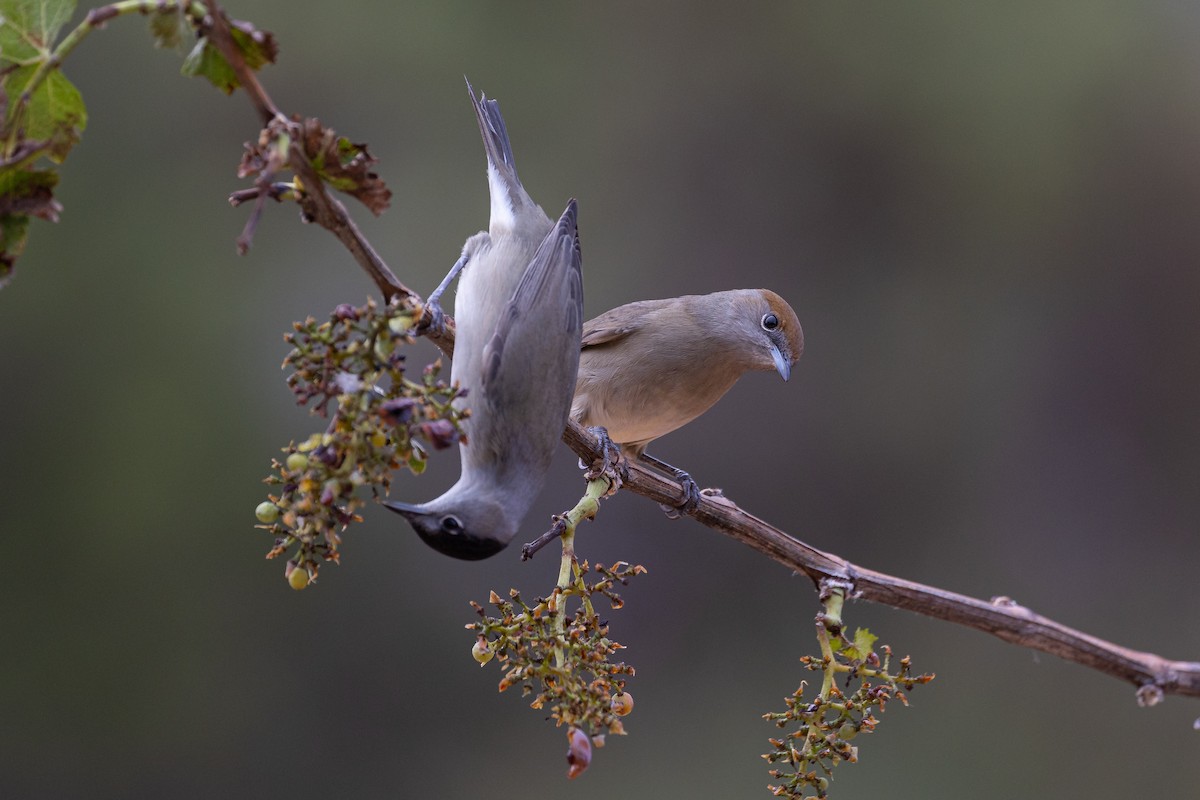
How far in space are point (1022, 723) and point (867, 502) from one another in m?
1.63

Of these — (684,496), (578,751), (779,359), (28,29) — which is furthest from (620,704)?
(779,359)

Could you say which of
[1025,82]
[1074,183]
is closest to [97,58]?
[1025,82]

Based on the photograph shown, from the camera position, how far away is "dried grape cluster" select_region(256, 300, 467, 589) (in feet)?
4.62

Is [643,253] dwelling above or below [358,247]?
above

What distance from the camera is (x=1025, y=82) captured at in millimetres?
6863

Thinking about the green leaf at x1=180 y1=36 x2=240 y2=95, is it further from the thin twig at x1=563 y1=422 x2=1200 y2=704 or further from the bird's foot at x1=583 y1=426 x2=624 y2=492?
the thin twig at x1=563 y1=422 x2=1200 y2=704

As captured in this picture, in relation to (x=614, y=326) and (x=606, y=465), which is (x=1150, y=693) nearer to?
(x=606, y=465)

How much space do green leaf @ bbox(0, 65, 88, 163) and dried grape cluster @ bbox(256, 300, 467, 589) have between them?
402 mm

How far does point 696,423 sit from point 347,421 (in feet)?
17.3

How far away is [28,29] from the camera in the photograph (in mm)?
1416

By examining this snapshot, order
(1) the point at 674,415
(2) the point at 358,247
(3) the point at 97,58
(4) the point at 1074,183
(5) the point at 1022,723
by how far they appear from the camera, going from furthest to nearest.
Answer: (4) the point at 1074,183, (5) the point at 1022,723, (3) the point at 97,58, (1) the point at 674,415, (2) the point at 358,247

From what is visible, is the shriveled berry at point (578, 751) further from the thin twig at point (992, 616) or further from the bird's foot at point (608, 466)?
the thin twig at point (992, 616)

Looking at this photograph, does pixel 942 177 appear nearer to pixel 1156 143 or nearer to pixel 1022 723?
pixel 1156 143

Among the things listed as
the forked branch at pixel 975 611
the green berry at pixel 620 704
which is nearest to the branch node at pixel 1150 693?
the forked branch at pixel 975 611
